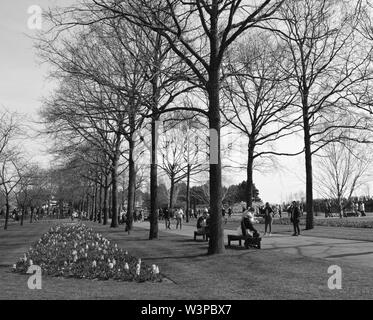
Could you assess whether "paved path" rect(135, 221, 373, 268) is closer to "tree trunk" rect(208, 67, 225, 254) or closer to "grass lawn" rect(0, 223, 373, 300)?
"grass lawn" rect(0, 223, 373, 300)

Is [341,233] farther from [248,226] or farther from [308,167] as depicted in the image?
[248,226]

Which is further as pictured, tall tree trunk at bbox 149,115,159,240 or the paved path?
tall tree trunk at bbox 149,115,159,240

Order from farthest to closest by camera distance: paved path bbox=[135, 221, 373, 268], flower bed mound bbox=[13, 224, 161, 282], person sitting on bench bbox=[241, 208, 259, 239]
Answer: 1. person sitting on bench bbox=[241, 208, 259, 239]
2. paved path bbox=[135, 221, 373, 268]
3. flower bed mound bbox=[13, 224, 161, 282]

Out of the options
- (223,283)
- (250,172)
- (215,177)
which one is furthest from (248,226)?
(250,172)

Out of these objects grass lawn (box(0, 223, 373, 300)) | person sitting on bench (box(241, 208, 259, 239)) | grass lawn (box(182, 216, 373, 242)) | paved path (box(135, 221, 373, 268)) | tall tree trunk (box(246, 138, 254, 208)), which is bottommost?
grass lawn (box(0, 223, 373, 300))

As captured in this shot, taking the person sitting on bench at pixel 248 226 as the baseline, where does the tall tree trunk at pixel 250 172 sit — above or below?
above

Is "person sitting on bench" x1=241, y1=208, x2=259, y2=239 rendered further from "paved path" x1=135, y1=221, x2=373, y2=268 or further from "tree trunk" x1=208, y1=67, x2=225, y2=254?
"tree trunk" x1=208, y1=67, x2=225, y2=254

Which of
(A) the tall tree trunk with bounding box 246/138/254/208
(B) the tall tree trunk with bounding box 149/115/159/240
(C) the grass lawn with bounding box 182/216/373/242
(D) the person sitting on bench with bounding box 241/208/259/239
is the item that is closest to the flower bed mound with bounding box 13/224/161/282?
(D) the person sitting on bench with bounding box 241/208/259/239

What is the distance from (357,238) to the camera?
19.8m

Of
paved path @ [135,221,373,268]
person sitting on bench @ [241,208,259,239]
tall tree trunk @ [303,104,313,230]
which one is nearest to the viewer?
paved path @ [135,221,373,268]

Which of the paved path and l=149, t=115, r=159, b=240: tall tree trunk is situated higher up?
l=149, t=115, r=159, b=240: tall tree trunk

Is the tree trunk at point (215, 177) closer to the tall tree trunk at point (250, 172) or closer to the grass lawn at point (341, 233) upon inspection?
the grass lawn at point (341, 233)

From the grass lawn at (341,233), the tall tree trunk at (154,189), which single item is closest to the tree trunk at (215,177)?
the tall tree trunk at (154,189)

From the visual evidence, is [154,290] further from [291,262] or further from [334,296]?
[291,262]
